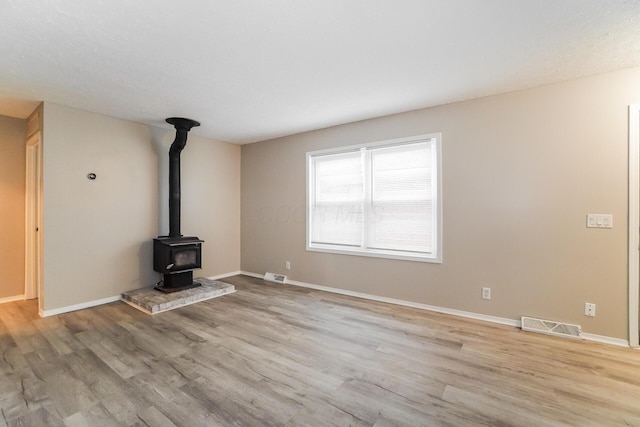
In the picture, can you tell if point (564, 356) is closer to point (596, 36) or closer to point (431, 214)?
point (431, 214)

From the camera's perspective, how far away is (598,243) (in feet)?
8.77

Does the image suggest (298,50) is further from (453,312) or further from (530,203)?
(453,312)

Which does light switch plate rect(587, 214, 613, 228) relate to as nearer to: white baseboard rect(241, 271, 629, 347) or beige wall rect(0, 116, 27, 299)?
white baseboard rect(241, 271, 629, 347)

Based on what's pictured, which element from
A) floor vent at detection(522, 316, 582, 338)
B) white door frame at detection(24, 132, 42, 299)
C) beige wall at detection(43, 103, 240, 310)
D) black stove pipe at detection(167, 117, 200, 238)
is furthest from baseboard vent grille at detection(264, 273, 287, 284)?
floor vent at detection(522, 316, 582, 338)

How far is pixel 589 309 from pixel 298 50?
3626 mm

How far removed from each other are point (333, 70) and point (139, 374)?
3.02m

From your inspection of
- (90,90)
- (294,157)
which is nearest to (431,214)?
(294,157)

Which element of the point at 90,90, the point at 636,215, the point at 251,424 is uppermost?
the point at 90,90

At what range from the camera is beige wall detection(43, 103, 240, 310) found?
11.1ft

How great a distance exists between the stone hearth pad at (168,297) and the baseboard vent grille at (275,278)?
772mm

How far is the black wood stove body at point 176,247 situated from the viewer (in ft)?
12.9

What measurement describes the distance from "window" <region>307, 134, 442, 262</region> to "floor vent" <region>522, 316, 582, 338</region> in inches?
42.8

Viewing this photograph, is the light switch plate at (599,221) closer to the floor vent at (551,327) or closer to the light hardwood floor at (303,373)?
the floor vent at (551,327)

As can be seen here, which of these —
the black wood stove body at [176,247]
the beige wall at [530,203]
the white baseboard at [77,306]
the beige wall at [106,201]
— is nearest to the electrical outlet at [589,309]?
the beige wall at [530,203]
